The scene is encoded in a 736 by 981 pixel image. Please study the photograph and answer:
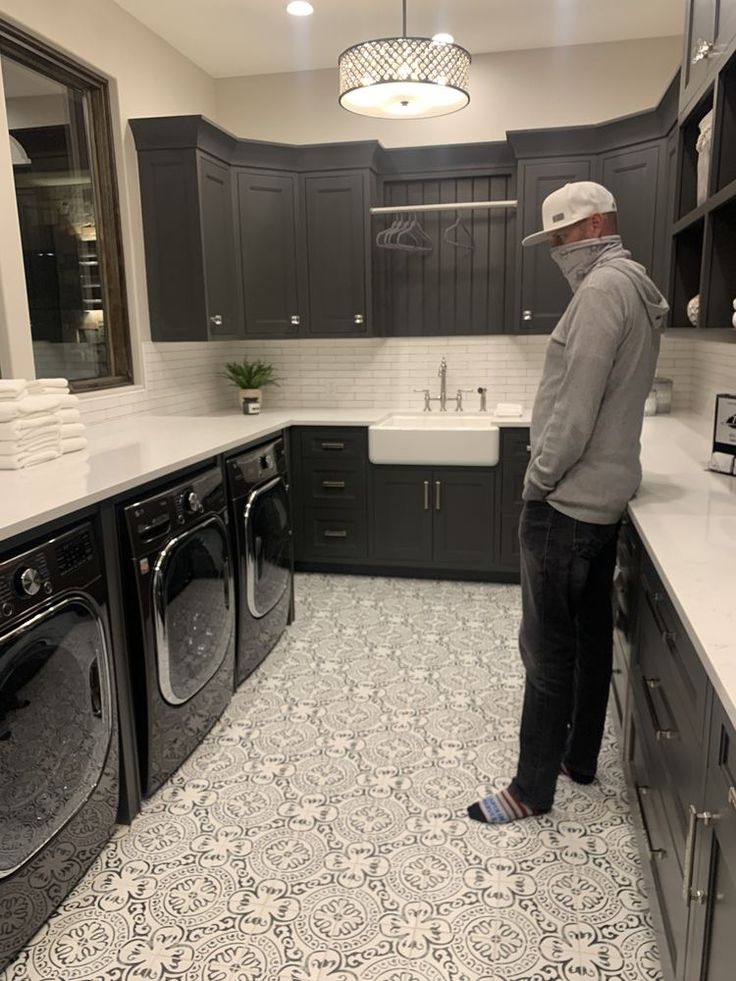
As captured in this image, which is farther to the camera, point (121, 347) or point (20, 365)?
point (121, 347)

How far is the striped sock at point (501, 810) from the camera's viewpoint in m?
2.20

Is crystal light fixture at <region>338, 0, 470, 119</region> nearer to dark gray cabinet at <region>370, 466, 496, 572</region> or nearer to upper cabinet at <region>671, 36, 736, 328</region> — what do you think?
upper cabinet at <region>671, 36, 736, 328</region>

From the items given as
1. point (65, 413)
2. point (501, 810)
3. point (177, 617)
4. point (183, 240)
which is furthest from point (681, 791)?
point (183, 240)

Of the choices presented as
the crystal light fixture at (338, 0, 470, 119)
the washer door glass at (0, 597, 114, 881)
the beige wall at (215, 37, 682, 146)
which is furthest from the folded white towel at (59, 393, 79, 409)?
the beige wall at (215, 37, 682, 146)

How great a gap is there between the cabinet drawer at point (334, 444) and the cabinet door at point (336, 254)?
2.02ft

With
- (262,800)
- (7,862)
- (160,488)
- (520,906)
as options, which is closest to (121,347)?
(160,488)

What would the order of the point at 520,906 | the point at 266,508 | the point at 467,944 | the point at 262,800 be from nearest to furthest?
Result: the point at 467,944
the point at 520,906
the point at 262,800
the point at 266,508

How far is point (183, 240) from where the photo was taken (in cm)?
384

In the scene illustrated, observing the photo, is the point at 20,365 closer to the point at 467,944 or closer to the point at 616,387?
the point at 616,387

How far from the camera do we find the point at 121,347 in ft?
12.7

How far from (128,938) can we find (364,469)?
278cm

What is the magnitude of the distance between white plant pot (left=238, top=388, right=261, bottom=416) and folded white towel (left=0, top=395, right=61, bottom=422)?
1835 millimetres

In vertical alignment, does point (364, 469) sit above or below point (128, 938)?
above

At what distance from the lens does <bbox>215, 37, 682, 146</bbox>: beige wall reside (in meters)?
4.15
